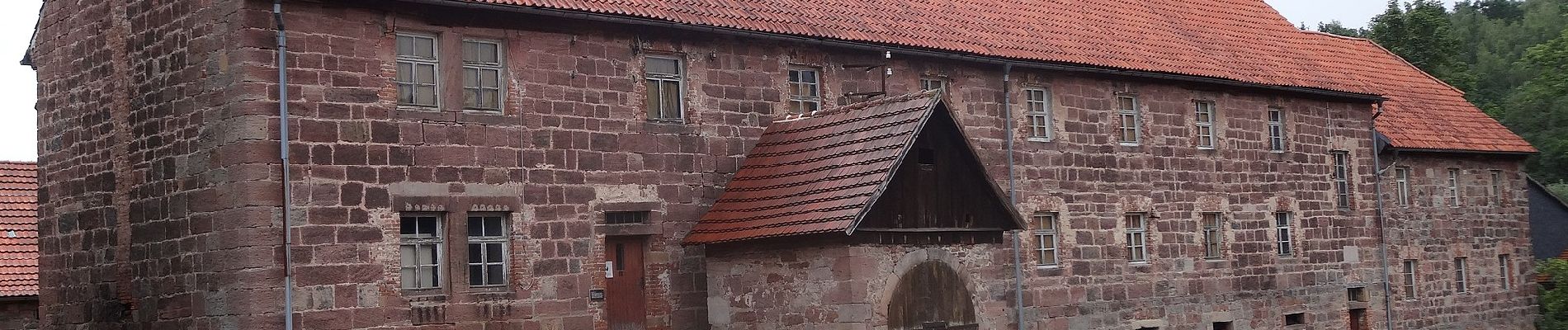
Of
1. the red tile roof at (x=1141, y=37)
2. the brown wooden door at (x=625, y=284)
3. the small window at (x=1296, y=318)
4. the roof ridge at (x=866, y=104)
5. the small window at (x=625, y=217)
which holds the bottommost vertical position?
the small window at (x=1296, y=318)

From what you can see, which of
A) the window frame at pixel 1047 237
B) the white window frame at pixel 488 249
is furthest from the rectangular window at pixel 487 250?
the window frame at pixel 1047 237

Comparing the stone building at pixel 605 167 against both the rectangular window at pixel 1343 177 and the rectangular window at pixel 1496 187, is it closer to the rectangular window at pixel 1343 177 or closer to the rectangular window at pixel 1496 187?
the rectangular window at pixel 1343 177

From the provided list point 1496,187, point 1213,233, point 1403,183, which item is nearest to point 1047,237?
point 1213,233

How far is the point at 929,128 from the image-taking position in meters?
19.9

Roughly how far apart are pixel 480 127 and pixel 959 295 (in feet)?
18.7

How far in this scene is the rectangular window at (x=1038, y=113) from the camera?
25.3 meters

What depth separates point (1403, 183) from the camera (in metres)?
33.2

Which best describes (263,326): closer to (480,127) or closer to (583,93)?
(480,127)

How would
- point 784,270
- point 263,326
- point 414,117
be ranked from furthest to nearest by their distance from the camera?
1. point 784,270
2. point 414,117
3. point 263,326

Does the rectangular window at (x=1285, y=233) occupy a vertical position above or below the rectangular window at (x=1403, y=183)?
below

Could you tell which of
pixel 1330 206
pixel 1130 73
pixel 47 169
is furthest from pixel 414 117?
pixel 1330 206

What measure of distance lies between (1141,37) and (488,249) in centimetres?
1328

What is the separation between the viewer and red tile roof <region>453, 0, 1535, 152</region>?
71.2 ft

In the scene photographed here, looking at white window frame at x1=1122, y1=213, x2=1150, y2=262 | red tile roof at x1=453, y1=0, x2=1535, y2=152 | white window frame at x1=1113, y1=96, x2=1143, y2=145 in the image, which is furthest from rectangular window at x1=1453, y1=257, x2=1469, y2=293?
white window frame at x1=1113, y1=96, x2=1143, y2=145
